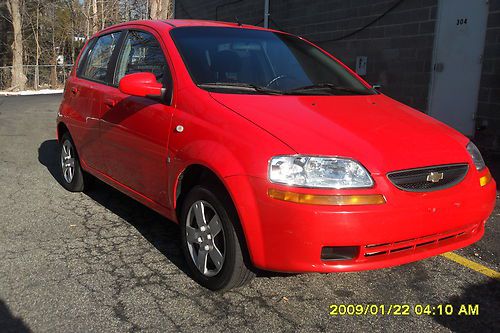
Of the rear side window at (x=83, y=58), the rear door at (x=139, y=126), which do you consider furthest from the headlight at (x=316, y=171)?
the rear side window at (x=83, y=58)

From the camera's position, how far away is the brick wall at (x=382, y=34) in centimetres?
849

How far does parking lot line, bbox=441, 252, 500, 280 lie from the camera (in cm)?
353

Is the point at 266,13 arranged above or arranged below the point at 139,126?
above

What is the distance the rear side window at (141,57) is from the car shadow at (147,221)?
4.22 feet

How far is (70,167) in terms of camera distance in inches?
215

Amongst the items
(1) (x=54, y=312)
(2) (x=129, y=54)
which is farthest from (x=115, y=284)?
(2) (x=129, y=54)

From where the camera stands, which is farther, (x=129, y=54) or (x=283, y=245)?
(x=129, y=54)

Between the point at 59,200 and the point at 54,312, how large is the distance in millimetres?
2465

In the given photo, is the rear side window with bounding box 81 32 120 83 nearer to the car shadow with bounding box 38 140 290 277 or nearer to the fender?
the car shadow with bounding box 38 140 290 277

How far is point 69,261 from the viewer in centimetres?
360

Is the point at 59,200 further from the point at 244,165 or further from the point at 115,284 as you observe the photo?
the point at 244,165

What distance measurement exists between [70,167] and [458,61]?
6.08 m

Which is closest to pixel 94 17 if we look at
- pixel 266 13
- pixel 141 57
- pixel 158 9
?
pixel 158 9

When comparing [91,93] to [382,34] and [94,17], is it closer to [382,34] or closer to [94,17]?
[382,34]
